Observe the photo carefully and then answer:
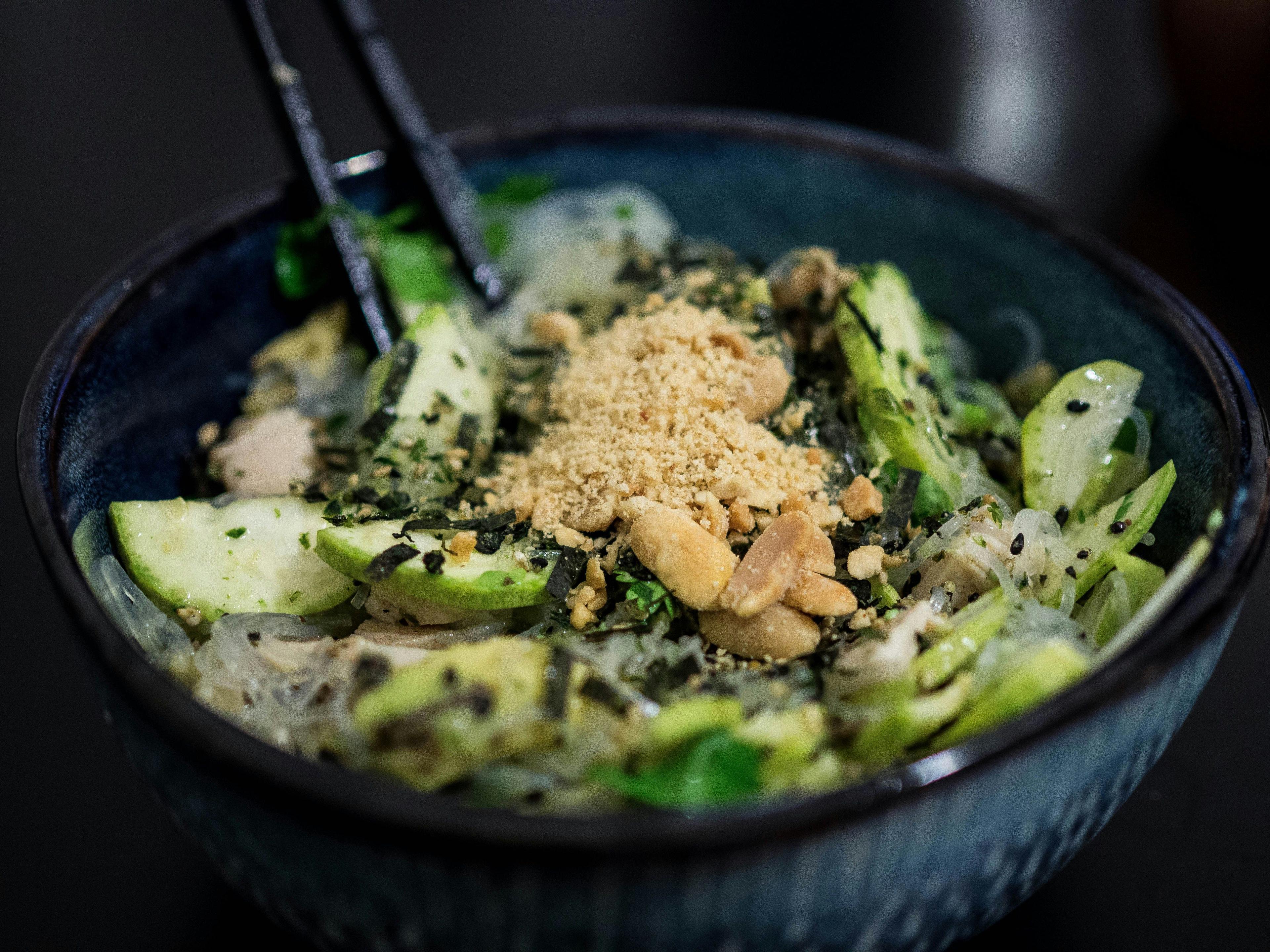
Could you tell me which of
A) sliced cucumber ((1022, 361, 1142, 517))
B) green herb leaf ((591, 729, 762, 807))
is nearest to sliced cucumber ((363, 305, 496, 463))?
green herb leaf ((591, 729, 762, 807))

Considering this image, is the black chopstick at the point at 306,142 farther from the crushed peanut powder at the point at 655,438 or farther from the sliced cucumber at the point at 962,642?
the sliced cucumber at the point at 962,642

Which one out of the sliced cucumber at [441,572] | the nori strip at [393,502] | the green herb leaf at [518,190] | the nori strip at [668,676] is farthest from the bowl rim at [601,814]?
the green herb leaf at [518,190]

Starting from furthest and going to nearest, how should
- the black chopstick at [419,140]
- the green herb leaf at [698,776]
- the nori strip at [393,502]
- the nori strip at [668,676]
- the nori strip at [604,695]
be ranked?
the black chopstick at [419,140], the nori strip at [393,502], the nori strip at [668,676], the nori strip at [604,695], the green herb leaf at [698,776]

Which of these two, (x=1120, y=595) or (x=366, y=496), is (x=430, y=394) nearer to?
(x=366, y=496)

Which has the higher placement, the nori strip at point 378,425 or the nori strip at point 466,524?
the nori strip at point 378,425

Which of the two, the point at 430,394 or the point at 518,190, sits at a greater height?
the point at 518,190

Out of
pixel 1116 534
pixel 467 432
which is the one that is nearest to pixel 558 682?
pixel 467 432

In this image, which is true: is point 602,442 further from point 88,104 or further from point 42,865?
point 88,104
